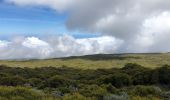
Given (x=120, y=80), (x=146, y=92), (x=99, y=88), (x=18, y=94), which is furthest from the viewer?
(x=120, y=80)

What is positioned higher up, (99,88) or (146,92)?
(99,88)

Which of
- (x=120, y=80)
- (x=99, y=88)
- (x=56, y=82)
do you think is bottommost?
(x=56, y=82)

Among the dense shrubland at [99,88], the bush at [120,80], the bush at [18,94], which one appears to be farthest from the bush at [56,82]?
the bush at [18,94]

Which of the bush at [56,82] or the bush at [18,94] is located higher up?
the bush at [18,94]

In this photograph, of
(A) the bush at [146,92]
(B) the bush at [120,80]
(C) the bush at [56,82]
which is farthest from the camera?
(C) the bush at [56,82]

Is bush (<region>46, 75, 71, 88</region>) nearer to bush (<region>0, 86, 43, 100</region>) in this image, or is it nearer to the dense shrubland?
the dense shrubland

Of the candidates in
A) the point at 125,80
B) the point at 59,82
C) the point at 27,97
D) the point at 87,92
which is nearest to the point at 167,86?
the point at 125,80

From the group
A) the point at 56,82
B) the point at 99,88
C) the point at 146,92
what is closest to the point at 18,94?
the point at 99,88

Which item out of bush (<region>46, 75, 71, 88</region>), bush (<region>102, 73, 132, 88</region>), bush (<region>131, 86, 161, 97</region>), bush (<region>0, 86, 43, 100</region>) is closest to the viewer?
bush (<region>0, 86, 43, 100</region>)

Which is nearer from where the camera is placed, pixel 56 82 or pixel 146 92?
pixel 146 92

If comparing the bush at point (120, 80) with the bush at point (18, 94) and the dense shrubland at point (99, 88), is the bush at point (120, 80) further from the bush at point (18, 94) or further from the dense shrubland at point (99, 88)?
the bush at point (18, 94)

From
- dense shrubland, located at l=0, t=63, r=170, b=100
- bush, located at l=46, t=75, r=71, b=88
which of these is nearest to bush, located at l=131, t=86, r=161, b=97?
dense shrubland, located at l=0, t=63, r=170, b=100

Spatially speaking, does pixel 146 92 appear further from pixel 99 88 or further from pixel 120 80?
pixel 120 80

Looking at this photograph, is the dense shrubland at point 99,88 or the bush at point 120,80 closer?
the dense shrubland at point 99,88
